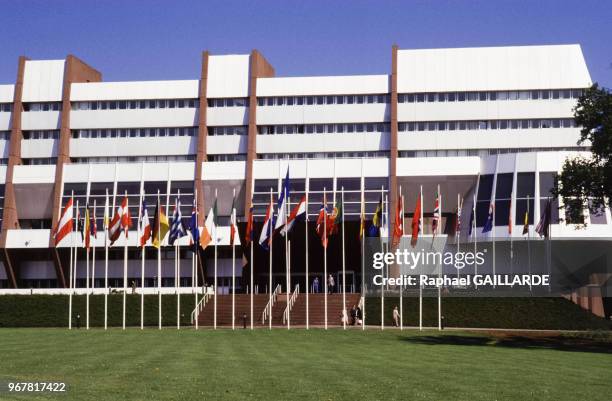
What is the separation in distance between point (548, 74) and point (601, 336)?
42349 mm

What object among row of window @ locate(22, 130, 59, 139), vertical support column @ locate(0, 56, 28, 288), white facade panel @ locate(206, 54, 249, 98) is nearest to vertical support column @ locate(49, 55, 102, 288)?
row of window @ locate(22, 130, 59, 139)

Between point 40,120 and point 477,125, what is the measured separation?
4049 cm

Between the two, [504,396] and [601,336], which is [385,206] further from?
[504,396]

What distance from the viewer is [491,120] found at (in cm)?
8569

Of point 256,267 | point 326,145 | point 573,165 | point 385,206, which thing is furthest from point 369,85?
point 573,165

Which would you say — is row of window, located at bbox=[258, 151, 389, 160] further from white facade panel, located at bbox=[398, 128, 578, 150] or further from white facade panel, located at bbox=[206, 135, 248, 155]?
white facade panel, located at bbox=[398, 128, 578, 150]

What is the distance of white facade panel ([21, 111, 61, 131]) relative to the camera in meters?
89.6

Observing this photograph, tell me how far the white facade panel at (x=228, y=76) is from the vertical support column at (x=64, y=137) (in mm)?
13132

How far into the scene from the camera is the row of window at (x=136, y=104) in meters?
89.2

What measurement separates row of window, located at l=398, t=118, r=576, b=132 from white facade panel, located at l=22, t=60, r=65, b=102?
106 ft

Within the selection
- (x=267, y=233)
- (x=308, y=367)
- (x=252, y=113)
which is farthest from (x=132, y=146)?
(x=308, y=367)

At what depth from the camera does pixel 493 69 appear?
283ft

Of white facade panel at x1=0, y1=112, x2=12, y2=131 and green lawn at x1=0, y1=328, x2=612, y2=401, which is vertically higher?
white facade panel at x1=0, y1=112, x2=12, y2=131

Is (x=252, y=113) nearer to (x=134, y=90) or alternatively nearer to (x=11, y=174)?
(x=134, y=90)
